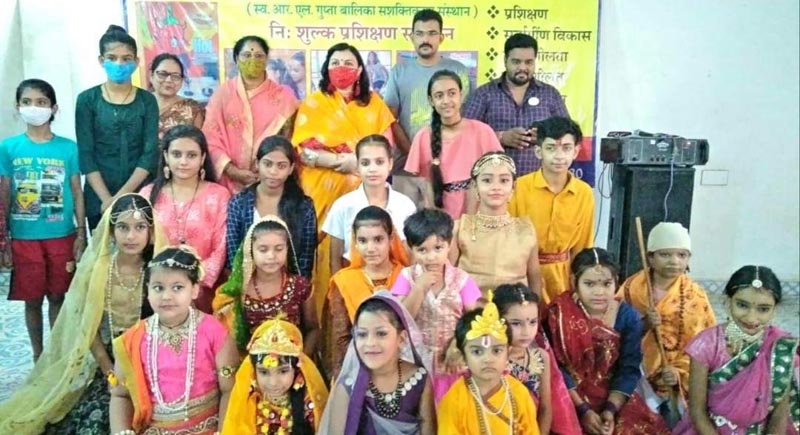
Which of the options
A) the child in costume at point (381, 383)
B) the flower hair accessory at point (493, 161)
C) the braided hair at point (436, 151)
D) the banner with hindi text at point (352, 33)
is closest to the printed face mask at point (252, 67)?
the braided hair at point (436, 151)

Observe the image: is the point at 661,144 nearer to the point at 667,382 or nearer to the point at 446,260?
the point at 667,382

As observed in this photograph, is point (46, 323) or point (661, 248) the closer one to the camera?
point (661, 248)

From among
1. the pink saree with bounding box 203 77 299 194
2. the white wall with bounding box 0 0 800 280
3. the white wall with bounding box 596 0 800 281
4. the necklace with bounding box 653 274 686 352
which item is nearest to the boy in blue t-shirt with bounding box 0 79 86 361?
the pink saree with bounding box 203 77 299 194

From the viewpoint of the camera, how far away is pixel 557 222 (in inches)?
130

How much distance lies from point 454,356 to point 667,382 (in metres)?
1.08

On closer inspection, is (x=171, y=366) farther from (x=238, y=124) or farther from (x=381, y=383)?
(x=238, y=124)

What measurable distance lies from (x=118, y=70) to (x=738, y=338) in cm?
326

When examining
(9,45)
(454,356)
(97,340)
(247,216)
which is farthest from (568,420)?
(9,45)

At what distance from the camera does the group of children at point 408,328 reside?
246 cm

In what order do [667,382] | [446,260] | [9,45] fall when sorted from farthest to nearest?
[9,45]
[667,382]
[446,260]

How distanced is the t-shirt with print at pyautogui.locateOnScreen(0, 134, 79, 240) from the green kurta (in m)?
0.12

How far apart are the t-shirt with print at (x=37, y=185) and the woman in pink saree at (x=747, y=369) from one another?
3155mm

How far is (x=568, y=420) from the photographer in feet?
8.69

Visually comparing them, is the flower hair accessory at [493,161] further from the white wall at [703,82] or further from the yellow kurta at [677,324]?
the white wall at [703,82]
